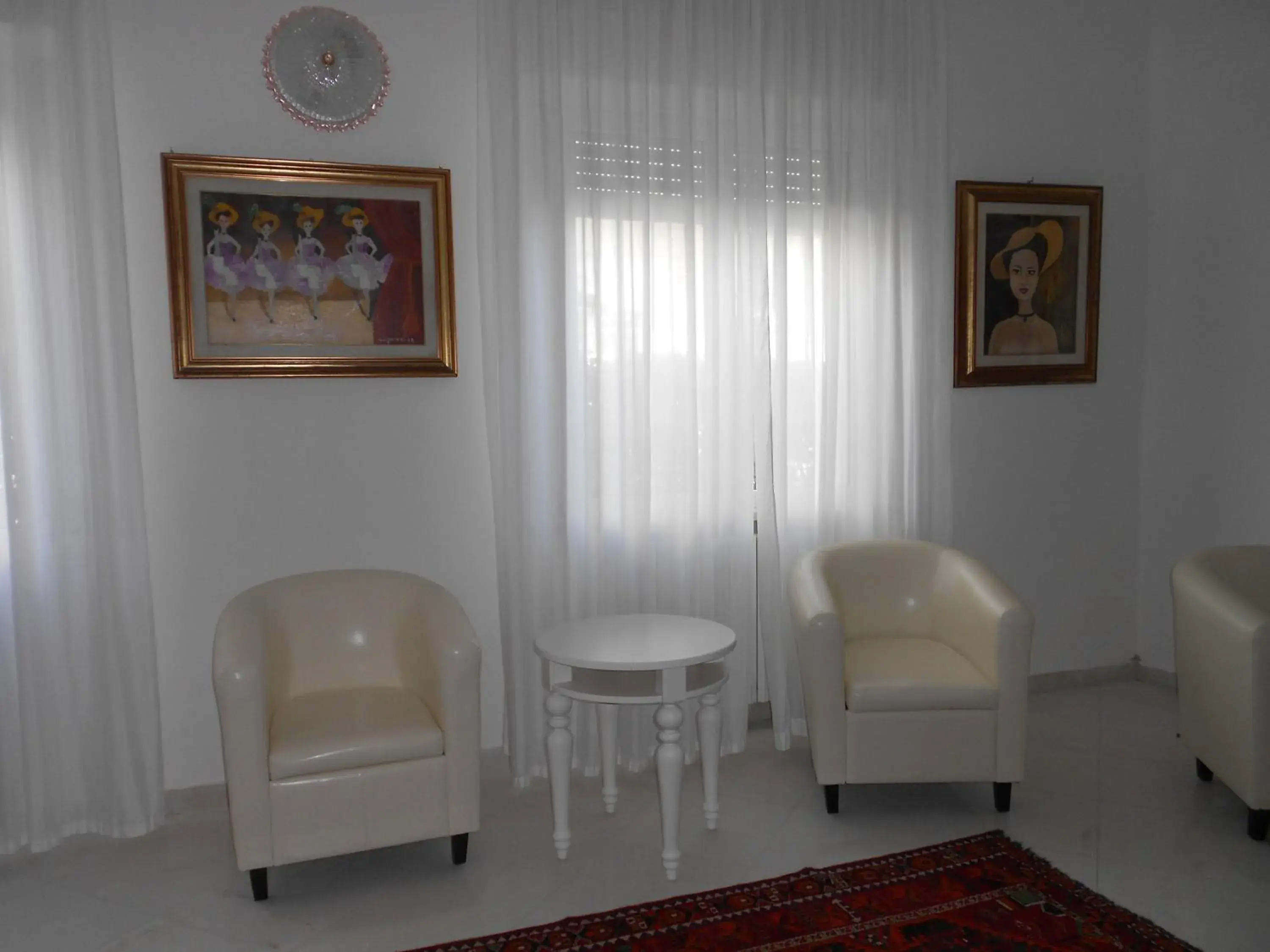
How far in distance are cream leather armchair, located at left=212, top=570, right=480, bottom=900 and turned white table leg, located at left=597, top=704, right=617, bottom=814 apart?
58 cm

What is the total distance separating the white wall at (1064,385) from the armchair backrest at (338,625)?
2504mm

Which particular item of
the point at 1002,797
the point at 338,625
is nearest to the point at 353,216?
the point at 338,625

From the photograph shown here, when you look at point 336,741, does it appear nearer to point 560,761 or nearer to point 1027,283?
point 560,761

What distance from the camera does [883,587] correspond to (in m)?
3.86

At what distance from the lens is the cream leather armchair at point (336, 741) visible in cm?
277

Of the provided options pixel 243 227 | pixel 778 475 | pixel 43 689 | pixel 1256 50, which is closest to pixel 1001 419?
pixel 778 475

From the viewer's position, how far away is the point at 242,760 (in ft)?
9.03

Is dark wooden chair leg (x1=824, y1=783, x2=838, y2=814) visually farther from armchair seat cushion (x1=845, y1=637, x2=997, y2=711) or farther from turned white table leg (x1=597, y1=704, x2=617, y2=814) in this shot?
turned white table leg (x1=597, y1=704, x2=617, y2=814)

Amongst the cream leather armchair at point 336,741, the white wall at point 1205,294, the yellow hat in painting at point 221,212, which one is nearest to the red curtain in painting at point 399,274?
the yellow hat in painting at point 221,212

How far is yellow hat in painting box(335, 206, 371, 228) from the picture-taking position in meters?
3.50

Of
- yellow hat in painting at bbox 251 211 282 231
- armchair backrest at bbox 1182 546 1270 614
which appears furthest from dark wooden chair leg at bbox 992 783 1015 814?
yellow hat in painting at bbox 251 211 282 231

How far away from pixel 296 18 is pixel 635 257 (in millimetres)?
1408

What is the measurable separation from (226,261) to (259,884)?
1994mm

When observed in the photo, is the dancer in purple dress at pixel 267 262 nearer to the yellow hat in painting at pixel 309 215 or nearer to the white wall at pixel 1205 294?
the yellow hat in painting at pixel 309 215
